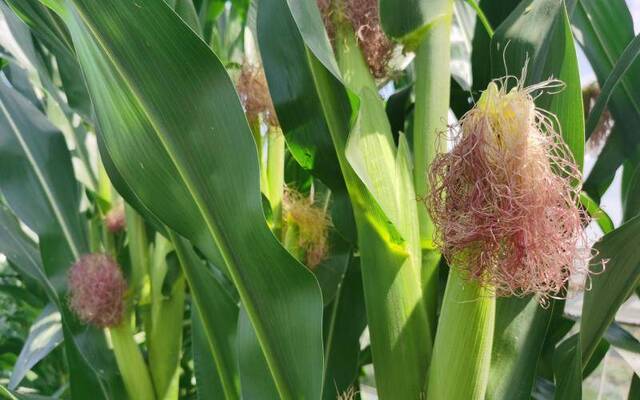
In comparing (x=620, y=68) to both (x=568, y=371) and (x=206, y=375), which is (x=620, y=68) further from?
(x=206, y=375)

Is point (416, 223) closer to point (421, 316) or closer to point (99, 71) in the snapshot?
point (421, 316)

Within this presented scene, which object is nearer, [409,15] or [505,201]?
[505,201]

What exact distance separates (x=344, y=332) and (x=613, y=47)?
577mm

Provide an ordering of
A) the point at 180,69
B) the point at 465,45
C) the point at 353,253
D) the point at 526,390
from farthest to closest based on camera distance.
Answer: the point at 465,45 < the point at 353,253 < the point at 526,390 < the point at 180,69

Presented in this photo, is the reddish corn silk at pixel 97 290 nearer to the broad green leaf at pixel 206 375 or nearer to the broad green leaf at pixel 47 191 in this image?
the broad green leaf at pixel 47 191

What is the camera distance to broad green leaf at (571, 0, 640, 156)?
87 centimetres

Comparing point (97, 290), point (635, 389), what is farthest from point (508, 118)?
point (97, 290)

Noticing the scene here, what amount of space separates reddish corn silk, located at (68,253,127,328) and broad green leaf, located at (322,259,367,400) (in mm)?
342

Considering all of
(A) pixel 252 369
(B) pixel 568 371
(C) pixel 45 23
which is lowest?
(B) pixel 568 371

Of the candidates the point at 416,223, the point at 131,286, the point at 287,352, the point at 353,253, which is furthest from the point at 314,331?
the point at 131,286

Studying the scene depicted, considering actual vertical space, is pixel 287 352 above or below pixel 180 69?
below

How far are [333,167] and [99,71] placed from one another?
0.30m

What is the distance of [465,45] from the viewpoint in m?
1.41

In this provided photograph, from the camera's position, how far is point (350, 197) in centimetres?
69
